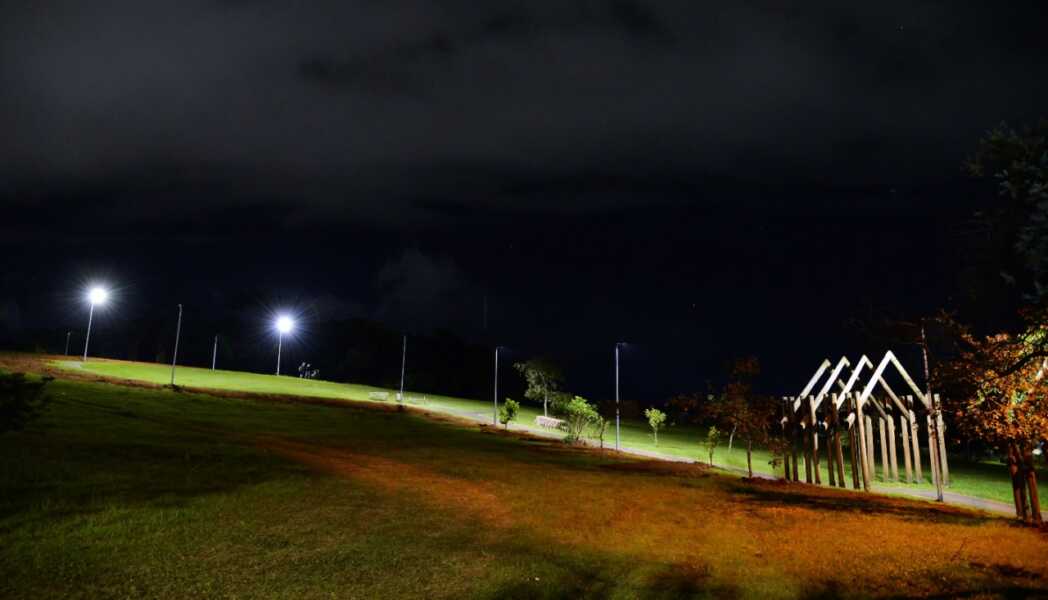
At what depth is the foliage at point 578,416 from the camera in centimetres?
4216

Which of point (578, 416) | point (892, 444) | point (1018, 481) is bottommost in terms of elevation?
point (1018, 481)

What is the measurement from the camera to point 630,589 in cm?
1118

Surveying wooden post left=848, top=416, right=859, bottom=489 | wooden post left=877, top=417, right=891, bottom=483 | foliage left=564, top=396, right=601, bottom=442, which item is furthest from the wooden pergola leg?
foliage left=564, top=396, right=601, bottom=442

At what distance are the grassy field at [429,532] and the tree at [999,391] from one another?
8.20 feet

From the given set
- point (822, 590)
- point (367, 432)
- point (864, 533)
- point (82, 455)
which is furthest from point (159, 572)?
point (367, 432)

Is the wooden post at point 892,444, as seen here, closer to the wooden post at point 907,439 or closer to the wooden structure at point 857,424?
the wooden structure at point 857,424

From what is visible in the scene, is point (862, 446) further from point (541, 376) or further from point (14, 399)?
point (541, 376)

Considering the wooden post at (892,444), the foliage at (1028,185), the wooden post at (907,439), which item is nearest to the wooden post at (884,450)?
the wooden post at (892,444)

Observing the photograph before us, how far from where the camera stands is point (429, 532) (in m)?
14.1

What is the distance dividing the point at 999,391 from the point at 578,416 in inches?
1130

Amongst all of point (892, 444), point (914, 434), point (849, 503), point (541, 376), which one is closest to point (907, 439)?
point (914, 434)

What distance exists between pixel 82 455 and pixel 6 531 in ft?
24.9

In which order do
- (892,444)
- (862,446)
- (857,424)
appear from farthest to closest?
(892,444) < (857,424) < (862,446)

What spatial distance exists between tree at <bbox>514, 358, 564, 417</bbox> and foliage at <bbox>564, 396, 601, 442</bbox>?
444 inches
